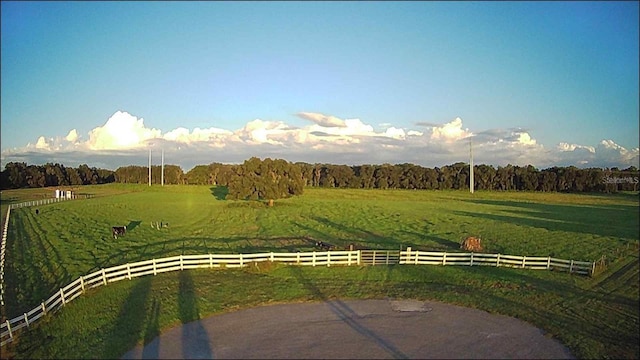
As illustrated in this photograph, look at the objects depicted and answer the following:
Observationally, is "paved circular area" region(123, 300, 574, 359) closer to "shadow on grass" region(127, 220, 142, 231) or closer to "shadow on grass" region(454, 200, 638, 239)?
"shadow on grass" region(454, 200, 638, 239)

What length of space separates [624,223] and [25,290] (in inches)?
1560

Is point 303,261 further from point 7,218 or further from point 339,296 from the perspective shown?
point 7,218

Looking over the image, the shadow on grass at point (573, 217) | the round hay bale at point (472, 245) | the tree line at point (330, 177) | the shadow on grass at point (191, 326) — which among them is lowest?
the shadow on grass at point (191, 326)

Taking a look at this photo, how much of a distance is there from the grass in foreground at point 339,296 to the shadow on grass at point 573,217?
10769 millimetres

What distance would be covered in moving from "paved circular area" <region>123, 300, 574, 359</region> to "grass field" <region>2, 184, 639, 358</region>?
0.89 meters

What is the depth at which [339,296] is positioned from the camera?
19453 mm

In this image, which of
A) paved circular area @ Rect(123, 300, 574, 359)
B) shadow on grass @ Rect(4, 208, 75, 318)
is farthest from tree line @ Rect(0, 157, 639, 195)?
paved circular area @ Rect(123, 300, 574, 359)

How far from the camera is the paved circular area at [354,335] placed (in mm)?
13398

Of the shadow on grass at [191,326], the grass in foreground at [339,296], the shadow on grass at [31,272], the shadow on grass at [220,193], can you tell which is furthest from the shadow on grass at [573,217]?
the shadow on grass at [220,193]

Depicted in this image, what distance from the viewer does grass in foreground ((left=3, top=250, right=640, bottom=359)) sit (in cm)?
1430

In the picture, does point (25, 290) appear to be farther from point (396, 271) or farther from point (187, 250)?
point (396, 271)

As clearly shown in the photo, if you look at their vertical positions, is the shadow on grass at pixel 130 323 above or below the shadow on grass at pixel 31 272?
above

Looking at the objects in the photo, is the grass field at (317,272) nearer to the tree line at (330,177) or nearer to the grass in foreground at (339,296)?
the grass in foreground at (339,296)

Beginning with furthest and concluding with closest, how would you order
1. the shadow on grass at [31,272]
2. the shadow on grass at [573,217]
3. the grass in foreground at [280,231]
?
1. the shadow on grass at [573,217]
2. the grass in foreground at [280,231]
3. the shadow on grass at [31,272]
